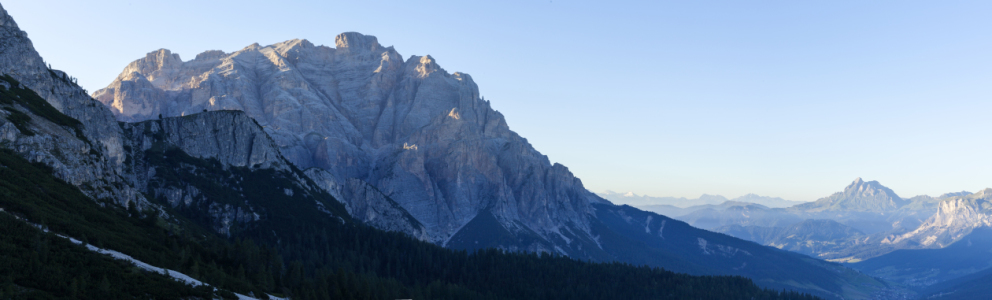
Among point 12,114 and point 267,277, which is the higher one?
point 12,114

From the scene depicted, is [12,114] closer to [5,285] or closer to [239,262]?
[239,262]

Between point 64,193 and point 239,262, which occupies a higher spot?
point 64,193

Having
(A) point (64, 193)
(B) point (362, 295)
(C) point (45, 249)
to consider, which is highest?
(A) point (64, 193)

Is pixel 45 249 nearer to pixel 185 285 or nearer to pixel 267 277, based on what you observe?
pixel 185 285

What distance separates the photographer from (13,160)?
493ft

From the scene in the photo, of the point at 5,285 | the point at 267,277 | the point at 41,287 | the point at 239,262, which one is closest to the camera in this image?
the point at 5,285

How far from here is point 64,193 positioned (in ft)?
501

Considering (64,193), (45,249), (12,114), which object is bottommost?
(45,249)

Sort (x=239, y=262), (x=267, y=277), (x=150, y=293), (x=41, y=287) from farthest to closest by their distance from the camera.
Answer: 1. (x=239, y=262)
2. (x=267, y=277)
3. (x=150, y=293)
4. (x=41, y=287)

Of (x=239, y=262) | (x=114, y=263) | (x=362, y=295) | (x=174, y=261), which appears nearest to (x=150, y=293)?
(x=114, y=263)

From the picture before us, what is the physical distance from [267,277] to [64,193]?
51680 mm

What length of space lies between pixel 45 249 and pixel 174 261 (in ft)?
116

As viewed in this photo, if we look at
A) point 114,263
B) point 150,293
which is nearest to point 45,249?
point 114,263

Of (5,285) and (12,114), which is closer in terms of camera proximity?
(5,285)
